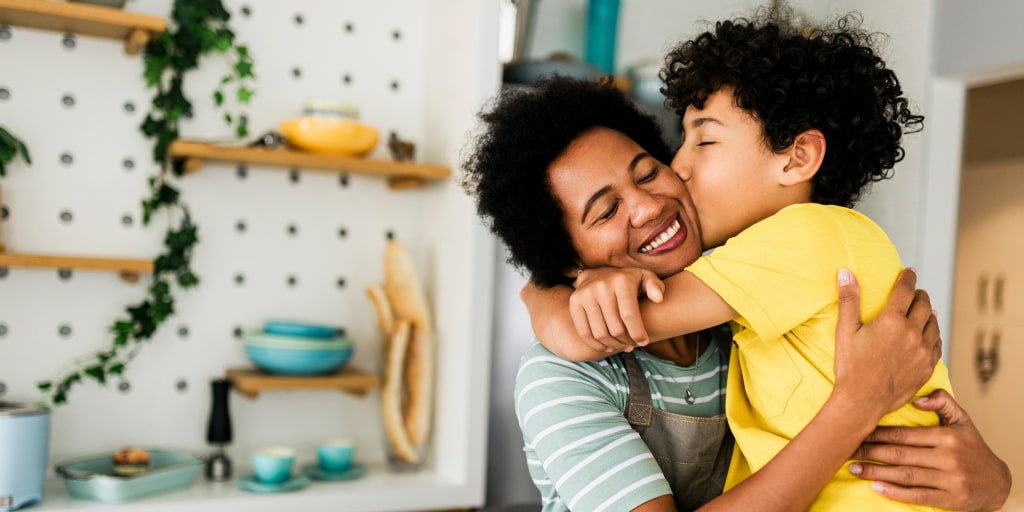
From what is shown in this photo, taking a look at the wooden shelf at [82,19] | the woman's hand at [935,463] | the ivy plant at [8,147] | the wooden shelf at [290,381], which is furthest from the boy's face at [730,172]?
the ivy plant at [8,147]

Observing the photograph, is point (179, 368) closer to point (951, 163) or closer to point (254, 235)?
point (254, 235)

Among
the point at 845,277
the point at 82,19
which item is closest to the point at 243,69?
the point at 82,19

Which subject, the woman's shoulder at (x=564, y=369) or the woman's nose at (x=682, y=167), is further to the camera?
the woman's nose at (x=682, y=167)

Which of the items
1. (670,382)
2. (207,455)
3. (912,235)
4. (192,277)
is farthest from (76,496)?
(912,235)

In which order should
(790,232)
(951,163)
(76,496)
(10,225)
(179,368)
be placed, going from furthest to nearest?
(951,163), (179,368), (10,225), (76,496), (790,232)

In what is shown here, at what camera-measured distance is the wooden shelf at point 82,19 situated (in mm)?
1845

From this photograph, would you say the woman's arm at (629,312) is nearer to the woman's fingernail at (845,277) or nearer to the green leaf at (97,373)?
the woman's fingernail at (845,277)

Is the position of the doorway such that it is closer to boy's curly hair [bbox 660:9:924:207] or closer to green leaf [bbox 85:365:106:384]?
boy's curly hair [bbox 660:9:924:207]

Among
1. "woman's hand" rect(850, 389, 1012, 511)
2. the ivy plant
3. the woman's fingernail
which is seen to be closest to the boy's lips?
the woman's fingernail

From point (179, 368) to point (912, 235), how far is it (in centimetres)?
221

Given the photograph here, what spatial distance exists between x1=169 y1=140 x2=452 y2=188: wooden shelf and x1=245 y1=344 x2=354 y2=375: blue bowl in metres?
0.47

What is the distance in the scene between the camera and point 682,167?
118 centimetres

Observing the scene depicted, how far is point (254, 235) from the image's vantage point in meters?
2.29

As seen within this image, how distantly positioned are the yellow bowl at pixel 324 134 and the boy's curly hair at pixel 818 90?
118 cm
